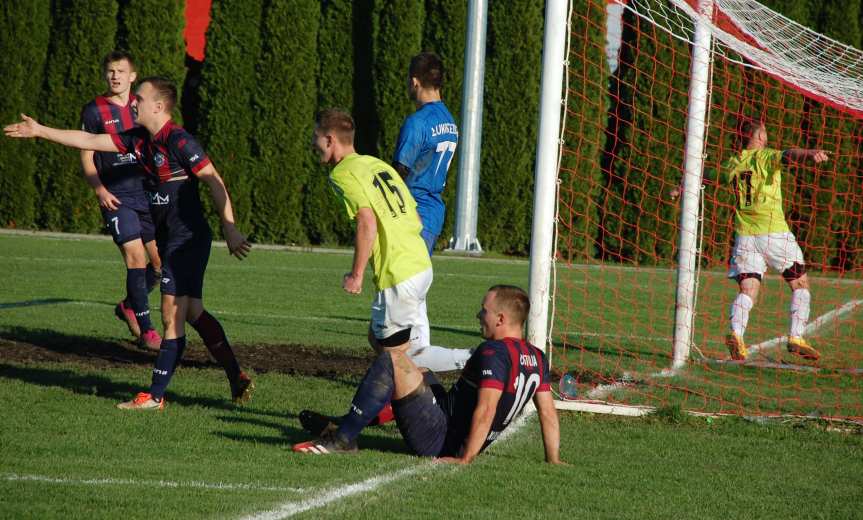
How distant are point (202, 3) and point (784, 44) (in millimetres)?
20860

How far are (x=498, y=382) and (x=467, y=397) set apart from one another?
275 millimetres

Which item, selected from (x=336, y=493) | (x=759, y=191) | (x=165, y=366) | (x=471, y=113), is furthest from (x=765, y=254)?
(x=471, y=113)

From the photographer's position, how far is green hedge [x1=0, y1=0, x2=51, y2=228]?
2469 centimetres

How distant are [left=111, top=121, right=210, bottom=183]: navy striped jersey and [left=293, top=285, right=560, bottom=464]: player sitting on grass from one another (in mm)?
2119

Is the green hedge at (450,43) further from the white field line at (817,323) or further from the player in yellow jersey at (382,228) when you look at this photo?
the player in yellow jersey at (382,228)

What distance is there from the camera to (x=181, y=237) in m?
7.22

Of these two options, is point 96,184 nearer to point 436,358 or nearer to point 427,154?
point 427,154

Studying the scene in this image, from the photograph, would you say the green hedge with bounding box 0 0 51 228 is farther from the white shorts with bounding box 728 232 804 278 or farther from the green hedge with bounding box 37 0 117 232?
the white shorts with bounding box 728 232 804 278

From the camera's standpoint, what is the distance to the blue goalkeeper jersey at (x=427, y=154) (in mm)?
7414

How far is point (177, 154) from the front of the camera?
23.4 feet

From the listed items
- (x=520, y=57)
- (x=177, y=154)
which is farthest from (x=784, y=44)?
(x=520, y=57)

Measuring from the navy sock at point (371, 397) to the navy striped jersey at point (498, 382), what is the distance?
381 millimetres

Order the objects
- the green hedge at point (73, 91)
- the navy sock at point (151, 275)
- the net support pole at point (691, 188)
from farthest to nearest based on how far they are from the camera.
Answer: the green hedge at point (73, 91), the navy sock at point (151, 275), the net support pole at point (691, 188)

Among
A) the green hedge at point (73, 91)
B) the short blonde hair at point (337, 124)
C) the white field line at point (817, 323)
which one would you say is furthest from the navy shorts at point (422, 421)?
the green hedge at point (73, 91)
